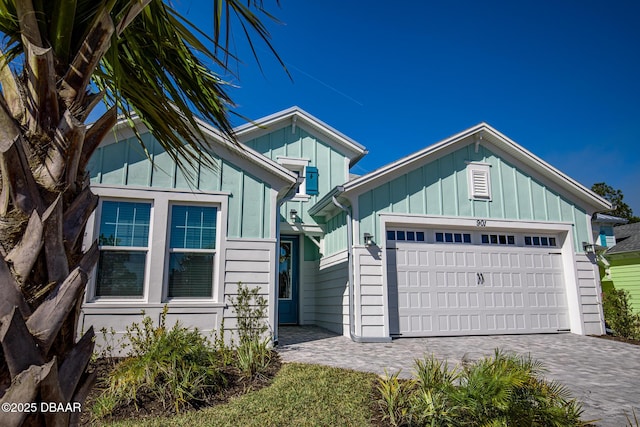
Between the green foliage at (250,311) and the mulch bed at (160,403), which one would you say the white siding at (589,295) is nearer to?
the green foliage at (250,311)

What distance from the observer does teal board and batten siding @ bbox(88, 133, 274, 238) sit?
754cm

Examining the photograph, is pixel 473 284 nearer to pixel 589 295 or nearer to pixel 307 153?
pixel 589 295

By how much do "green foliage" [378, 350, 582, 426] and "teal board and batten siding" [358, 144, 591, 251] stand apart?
17.2 ft

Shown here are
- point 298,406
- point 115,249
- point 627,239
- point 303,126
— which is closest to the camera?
point 298,406

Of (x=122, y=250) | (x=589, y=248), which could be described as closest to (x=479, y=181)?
(x=589, y=248)

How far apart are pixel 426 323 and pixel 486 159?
14.8ft

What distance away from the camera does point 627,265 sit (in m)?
15.4

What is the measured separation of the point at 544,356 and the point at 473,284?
8.49 ft

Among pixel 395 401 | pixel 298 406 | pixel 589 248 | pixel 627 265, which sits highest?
pixel 589 248

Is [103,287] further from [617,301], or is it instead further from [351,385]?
[617,301]

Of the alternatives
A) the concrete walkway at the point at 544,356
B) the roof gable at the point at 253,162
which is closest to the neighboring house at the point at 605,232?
the concrete walkway at the point at 544,356

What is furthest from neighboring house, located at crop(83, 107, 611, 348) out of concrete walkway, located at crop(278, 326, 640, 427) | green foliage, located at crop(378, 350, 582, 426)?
green foliage, located at crop(378, 350, 582, 426)

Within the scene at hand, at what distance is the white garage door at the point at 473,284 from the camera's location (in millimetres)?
9367

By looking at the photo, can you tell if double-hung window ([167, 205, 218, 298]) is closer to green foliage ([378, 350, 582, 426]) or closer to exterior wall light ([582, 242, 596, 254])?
green foliage ([378, 350, 582, 426])
